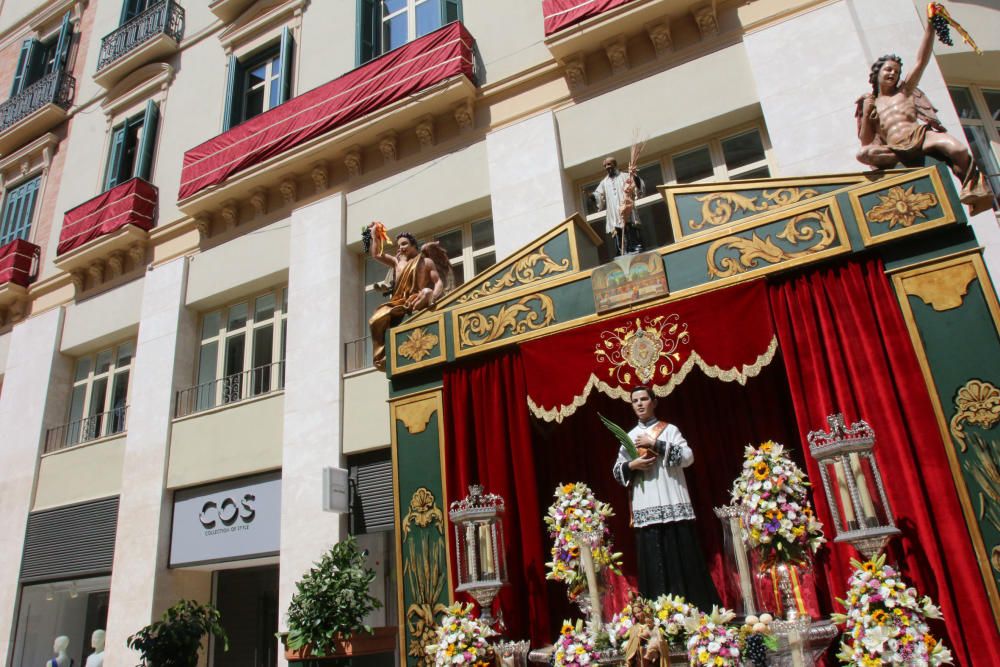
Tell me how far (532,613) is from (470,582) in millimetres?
656

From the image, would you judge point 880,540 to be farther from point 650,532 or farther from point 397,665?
point 397,665

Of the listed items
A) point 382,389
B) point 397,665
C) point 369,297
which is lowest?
point 397,665

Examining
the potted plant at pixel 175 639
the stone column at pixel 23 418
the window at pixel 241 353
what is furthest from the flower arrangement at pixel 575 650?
the stone column at pixel 23 418

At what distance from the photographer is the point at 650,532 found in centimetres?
636

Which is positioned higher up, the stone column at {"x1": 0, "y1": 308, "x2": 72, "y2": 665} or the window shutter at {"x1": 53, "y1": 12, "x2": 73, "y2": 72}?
the window shutter at {"x1": 53, "y1": 12, "x2": 73, "y2": 72}

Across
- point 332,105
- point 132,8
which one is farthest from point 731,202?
point 132,8

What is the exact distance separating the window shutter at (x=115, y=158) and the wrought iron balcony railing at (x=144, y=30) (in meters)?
1.87

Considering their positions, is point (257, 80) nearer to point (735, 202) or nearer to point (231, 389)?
point (231, 389)

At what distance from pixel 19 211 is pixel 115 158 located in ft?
13.7

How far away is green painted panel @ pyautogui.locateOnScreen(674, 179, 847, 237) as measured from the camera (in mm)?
6598

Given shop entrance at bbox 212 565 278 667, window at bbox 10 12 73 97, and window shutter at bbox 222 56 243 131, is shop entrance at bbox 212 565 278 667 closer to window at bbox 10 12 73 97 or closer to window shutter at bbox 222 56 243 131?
window shutter at bbox 222 56 243 131

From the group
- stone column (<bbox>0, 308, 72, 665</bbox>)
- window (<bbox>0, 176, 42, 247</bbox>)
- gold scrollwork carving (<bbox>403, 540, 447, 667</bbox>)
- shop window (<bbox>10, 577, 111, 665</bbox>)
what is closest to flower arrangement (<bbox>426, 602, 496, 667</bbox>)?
gold scrollwork carving (<bbox>403, 540, 447, 667</bbox>)

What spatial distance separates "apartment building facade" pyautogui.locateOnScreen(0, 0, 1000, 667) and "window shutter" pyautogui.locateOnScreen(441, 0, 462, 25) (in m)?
0.13

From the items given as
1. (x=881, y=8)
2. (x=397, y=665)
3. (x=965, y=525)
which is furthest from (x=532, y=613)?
(x=881, y=8)
